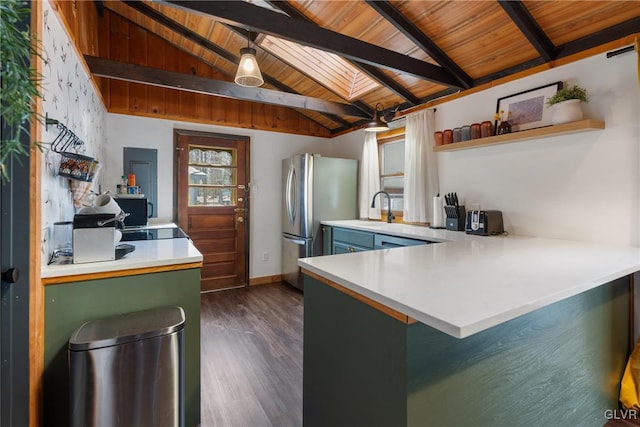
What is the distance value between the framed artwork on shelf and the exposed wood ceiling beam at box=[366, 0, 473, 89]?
412 mm

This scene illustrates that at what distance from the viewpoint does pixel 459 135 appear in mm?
2645

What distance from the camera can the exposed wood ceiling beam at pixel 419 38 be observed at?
85.9 inches

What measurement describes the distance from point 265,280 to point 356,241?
68.9 inches

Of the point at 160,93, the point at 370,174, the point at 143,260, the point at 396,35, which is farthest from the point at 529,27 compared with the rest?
the point at 160,93

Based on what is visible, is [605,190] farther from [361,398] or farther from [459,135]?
[361,398]

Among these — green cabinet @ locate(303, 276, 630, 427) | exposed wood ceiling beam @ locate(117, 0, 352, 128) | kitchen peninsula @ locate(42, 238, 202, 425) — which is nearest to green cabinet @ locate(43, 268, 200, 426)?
kitchen peninsula @ locate(42, 238, 202, 425)

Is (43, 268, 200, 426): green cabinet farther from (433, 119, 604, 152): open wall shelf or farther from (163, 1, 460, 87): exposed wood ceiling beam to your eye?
(433, 119, 604, 152): open wall shelf

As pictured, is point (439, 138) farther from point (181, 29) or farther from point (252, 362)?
point (181, 29)

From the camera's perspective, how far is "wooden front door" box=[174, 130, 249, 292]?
149 inches

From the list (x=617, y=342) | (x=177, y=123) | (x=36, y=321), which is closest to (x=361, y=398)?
(x=36, y=321)

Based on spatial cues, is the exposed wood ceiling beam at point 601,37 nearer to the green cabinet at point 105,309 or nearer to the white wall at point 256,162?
the green cabinet at point 105,309

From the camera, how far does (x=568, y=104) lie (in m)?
1.97

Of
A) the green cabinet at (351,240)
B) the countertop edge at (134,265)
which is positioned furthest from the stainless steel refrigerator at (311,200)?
the countertop edge at (134,265)

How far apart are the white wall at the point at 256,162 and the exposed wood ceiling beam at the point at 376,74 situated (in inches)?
69.2
